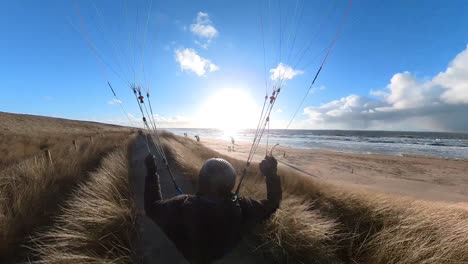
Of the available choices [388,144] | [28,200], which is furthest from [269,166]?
[388,144]

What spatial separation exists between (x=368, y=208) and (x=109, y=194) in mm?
4797

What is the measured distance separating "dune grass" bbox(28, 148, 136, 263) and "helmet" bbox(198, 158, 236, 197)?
148 centimetres

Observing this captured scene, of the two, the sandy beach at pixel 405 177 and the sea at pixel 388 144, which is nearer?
the sandy beach at pixel 405 177

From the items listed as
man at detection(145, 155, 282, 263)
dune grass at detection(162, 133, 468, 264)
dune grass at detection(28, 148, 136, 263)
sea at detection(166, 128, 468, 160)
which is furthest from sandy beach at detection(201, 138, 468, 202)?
man at detection(145, 155, 282, 263)

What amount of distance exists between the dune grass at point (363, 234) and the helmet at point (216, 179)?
1.71 m

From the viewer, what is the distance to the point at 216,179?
262 centimetres

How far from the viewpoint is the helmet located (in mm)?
2629

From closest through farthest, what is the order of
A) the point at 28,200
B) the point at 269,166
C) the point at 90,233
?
the point at 269,166 → the point at 90,233 → the point at 28,200

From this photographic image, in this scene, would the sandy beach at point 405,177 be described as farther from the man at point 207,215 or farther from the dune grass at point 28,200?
the man at point 207,215

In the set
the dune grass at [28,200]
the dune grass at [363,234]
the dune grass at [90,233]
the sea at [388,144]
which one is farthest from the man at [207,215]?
the sea at [388,144]

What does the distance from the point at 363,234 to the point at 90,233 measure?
4.11 m

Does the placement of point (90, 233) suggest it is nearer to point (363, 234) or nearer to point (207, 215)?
point (207, 215)

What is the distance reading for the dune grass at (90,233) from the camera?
10.7 feet

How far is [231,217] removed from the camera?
8.58 ft
